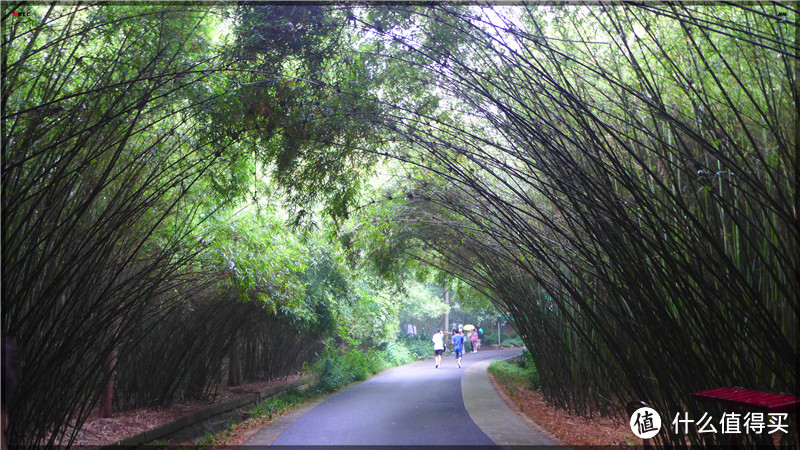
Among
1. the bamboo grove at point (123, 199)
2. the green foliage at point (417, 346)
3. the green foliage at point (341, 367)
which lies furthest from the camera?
the green foliage at point (417, 346)

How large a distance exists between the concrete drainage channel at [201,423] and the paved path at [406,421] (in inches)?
27.6

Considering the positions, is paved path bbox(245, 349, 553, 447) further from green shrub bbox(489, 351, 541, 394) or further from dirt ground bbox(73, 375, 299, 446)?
dirt ground bbox(73, 375, 299, 446)

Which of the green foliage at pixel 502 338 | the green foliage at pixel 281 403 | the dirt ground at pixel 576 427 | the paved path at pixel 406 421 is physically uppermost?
the green foliage at pixel 502 338

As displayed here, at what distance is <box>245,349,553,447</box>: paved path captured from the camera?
5.30 meters

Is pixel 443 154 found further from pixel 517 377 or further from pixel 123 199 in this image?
pixel 517 377

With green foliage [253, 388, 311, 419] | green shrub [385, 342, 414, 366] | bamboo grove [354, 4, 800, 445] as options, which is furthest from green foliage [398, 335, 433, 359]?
bamboo grove [354, 4, 800, 445]

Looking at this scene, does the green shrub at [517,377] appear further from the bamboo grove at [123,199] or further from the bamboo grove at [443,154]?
the bamboo grove at [123,199]

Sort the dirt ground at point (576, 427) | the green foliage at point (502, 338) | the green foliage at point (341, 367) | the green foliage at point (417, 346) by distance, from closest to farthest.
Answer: the dirt ground at point (576, 427), the green foliage at point (341, 367), the green foliage at point (417, 346), the green foliage at point (502, 338)

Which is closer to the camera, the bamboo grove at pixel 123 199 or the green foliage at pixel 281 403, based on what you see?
the bamboo grove at pixel 123 199

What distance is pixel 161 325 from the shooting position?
6988 millimetres

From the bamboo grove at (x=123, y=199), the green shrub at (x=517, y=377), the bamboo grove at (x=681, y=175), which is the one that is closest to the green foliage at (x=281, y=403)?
the bamboo grove at (x=123, y=199)

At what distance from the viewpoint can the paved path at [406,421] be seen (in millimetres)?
5297

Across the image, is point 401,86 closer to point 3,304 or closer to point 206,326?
point 3,304

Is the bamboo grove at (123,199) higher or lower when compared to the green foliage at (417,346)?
higher
